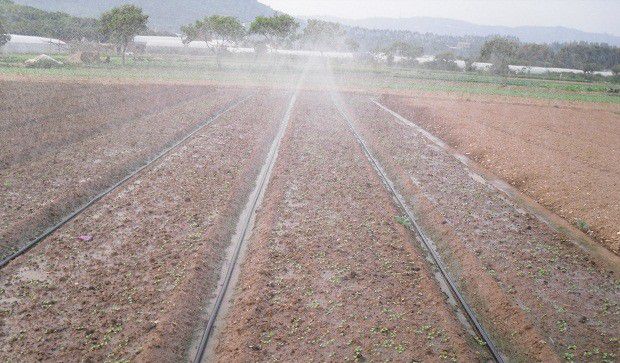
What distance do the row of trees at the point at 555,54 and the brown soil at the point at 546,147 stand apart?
58.9 meters

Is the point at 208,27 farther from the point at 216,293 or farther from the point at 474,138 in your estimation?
the point at 216,293

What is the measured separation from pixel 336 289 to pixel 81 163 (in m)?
10.8

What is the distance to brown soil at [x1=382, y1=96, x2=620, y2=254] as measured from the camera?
13422 mm

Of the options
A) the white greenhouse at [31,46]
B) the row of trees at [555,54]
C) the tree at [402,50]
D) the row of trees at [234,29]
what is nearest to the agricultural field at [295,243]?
the row of trees at [234,29]

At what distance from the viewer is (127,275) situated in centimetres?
822

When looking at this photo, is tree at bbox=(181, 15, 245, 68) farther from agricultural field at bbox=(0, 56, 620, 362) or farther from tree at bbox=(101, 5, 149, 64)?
agricultural field at bbox=(0, 56, 620, 362)

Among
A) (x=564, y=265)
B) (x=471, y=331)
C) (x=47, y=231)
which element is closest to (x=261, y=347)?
(x=471, y=331)

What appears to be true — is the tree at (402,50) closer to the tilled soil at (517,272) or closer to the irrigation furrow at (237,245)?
the irrigation furrow at (237,245)

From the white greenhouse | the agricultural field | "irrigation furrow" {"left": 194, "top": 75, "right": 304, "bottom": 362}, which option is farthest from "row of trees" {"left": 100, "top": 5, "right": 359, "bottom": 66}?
"irrigation furrow" {"left": 194, "top": 75, "right": 304, "bottom": 362}

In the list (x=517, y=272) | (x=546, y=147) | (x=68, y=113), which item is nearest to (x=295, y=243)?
(x=517, y=272)

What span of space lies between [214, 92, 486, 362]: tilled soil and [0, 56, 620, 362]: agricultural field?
44 mm

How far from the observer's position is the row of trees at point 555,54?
91.4 m

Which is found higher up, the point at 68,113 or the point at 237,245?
the point at 68,113

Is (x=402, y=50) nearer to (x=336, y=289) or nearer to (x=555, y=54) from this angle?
(x=555, y=54)
